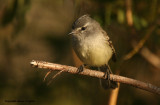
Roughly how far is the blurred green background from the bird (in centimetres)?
13

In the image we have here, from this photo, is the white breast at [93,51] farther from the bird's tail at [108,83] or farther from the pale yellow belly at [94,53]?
the bird's tail at [108,83]

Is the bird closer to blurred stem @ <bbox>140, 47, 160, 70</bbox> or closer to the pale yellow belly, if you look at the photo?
the pale yellow belly

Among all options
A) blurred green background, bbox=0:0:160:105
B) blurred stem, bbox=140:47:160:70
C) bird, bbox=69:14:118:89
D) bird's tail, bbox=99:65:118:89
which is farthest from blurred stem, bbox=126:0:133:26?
bird's tail, bbox=99:65:118:89

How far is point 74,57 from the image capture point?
5.23 m

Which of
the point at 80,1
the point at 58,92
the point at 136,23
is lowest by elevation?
the point at 58,92

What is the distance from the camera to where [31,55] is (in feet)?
20.5

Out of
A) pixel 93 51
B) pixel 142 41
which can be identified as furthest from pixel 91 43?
pixel 142 41

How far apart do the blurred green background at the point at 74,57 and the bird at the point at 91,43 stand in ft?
0.42

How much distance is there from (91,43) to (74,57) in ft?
3.30

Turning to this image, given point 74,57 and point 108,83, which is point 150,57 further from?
point 74,57

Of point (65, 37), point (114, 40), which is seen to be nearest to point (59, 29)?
point (65, 37)

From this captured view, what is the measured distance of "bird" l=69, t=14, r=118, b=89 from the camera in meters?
4.26

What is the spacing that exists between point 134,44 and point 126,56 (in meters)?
0.21

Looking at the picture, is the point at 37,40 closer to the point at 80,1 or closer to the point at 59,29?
the point at 59,29
